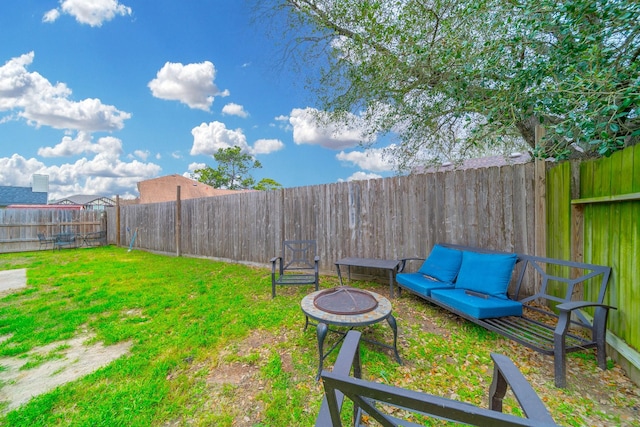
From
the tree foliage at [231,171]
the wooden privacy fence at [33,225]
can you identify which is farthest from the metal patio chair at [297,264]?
the tree foliage at [231,171]

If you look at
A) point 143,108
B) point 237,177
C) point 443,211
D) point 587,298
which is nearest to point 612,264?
point 587,298

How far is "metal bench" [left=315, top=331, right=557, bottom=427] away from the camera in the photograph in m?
0.62

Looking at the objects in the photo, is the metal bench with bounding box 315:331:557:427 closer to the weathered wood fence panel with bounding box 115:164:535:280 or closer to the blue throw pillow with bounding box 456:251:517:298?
the blue throw pillow with bounding box 456:251:517:298

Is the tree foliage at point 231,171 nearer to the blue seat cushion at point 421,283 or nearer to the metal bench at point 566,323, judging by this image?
the blue seat cushion at point 421,283

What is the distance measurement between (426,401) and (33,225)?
49.6ft

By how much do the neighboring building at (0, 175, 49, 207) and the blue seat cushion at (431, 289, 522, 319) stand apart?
30.4m

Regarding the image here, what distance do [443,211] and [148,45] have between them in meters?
9.57

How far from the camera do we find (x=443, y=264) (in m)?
3.57

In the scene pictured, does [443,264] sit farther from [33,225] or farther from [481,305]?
[33,225]

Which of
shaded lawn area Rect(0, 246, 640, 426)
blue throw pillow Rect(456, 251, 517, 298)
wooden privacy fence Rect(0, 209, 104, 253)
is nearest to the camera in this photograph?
shaded lawn area Rect(0, 246, 640, 426)

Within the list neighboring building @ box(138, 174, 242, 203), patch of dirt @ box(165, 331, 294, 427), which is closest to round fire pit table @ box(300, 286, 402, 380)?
patch of dirt @ box(165, 331, 294, 427)

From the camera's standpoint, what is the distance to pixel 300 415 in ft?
5.69

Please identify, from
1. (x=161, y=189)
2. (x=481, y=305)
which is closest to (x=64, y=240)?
(x=161, y=189)

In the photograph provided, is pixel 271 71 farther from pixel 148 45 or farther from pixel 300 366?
pixel 300 366
